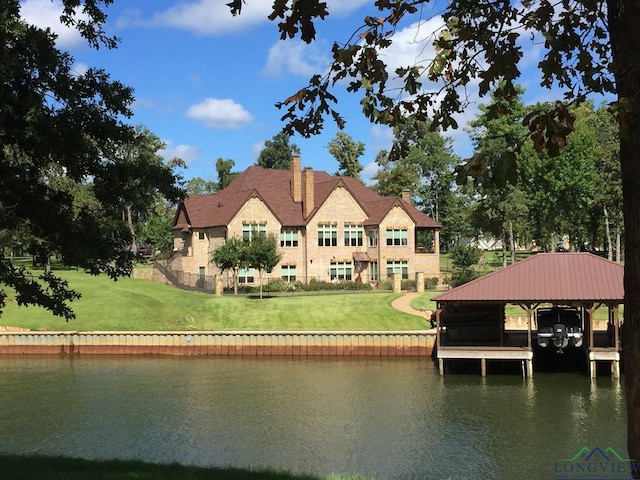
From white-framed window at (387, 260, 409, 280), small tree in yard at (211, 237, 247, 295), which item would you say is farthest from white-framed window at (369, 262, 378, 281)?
small tree in yard at (211, 237, 247, 295)

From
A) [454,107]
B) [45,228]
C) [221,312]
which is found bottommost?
[221,312]

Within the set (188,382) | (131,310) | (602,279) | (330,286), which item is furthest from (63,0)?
(330,286)

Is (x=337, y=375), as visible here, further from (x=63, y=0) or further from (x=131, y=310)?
(x=63, y=0)

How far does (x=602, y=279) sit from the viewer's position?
32812 millimetres

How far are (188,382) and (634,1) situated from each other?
29.2 meters

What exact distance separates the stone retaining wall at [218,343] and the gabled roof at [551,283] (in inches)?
245

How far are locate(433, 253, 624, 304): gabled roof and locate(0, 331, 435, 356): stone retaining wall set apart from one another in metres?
6.23

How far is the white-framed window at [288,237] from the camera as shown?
58.6m

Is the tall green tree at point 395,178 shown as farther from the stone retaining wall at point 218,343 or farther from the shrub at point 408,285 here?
the stone retaining wall at point 218,343

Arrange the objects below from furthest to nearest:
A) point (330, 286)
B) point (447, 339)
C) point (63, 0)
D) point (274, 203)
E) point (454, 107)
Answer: point (274, 203), point (330, 286), point (447, 339), point (63, 0), point (454, 107)

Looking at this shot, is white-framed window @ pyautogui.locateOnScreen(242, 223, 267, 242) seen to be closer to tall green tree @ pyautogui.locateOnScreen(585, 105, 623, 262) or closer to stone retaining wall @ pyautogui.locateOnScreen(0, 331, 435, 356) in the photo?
stone retaining wall @ pyautogui.locateOnScreen(0, 331, 435, 356)

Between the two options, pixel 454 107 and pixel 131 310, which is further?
pixel 131 310

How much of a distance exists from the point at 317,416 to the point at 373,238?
35517mm

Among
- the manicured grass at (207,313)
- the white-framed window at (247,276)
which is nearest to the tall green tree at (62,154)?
the manicured grass at (207,313)
